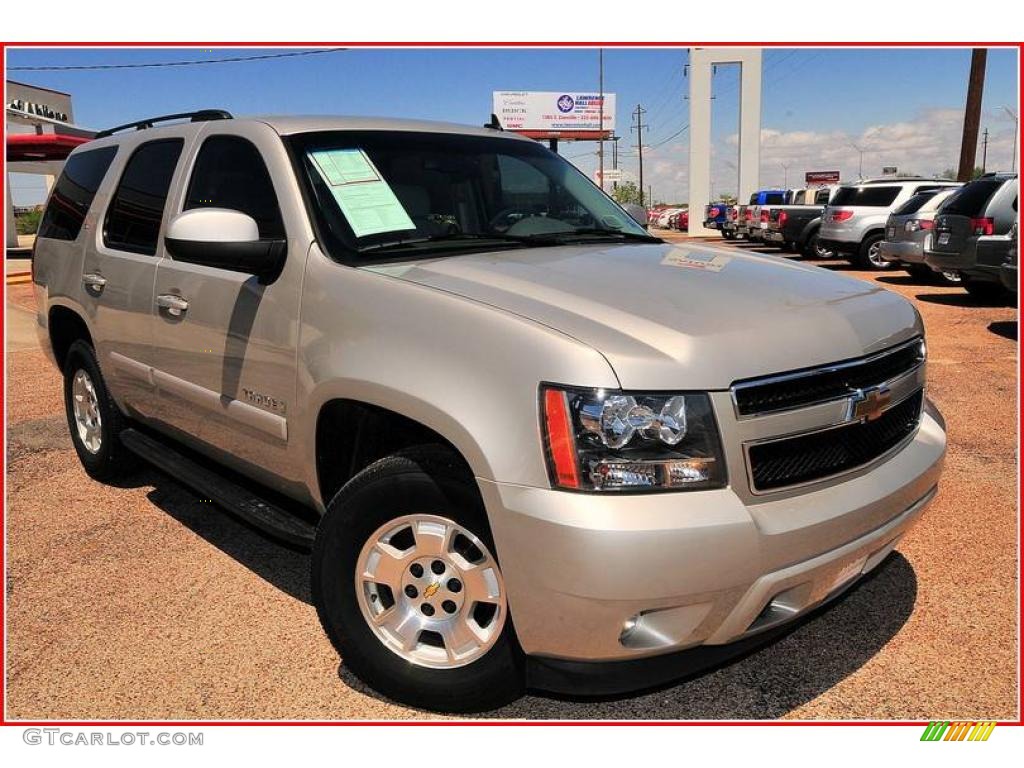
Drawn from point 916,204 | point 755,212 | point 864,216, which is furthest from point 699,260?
point 755,212

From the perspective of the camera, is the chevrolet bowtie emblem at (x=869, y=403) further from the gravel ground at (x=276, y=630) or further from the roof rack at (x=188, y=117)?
the roof rack at (x=188, y=117)

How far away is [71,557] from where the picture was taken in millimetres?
3893

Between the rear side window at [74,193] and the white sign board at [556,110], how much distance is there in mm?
58569

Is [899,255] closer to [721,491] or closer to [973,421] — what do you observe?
[973,421]

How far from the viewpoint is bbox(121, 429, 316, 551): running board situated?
3084 millimetres

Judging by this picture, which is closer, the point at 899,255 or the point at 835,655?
the point at 835,655

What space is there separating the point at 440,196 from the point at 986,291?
1096cm

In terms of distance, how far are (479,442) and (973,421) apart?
4.72 m

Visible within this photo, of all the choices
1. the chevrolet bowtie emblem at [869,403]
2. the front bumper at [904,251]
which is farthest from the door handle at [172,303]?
the front bumper at [904,251]

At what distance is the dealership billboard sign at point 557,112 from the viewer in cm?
6144

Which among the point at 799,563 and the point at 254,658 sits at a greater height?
the point at 799,563

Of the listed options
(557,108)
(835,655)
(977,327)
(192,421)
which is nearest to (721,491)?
(835,655)

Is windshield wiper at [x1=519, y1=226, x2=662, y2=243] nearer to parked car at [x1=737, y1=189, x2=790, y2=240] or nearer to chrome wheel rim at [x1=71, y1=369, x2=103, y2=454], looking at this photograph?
chrome wheel rim at [x1=71, y1=369, x2=103, y2=454]

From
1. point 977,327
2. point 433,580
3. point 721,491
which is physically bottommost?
point 977,327
